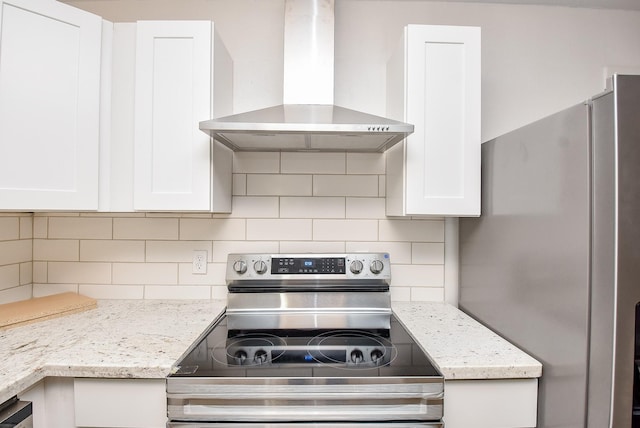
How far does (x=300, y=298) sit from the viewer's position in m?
1.63

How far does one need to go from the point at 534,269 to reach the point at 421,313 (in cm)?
58

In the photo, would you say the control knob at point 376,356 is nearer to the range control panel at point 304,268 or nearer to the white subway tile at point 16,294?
the range control panel at point 304,268

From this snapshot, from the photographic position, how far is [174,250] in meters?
1.78

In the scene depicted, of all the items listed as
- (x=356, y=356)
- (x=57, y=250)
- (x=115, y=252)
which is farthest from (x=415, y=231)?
(x=57, y=250)

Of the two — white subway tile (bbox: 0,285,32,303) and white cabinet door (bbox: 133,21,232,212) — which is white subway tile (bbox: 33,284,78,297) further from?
white cabinet door (bbox: 133,21,232,212)

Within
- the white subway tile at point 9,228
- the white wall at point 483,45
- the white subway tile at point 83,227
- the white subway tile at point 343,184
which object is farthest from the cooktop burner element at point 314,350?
the white subway tile at point 9,228

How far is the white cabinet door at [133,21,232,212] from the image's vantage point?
1424mm

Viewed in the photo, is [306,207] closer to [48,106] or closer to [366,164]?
[366,164]

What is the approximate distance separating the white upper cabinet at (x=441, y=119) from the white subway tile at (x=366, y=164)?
1.03 ft

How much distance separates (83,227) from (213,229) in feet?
2.10

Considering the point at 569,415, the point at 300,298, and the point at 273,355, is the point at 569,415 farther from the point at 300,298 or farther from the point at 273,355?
the point at 300,298

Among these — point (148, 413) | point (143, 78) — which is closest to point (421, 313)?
point (148, 413)

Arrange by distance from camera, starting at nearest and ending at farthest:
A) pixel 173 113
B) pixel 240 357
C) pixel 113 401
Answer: pixel 113 401, pixel 240 357, pixel 173 113

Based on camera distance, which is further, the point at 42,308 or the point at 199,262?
the point at 199,262
